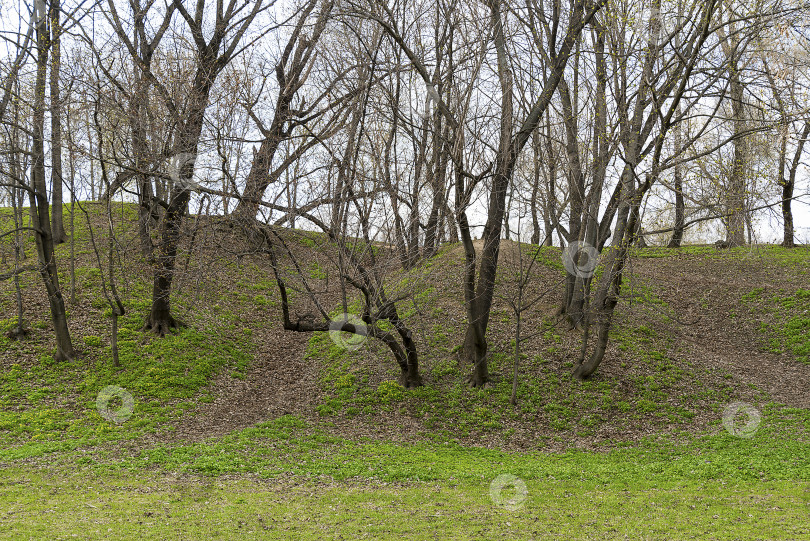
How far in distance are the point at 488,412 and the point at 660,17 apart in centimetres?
914

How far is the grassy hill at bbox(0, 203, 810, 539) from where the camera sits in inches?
306

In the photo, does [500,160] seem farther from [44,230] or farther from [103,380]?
[44,230]

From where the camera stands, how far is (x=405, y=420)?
1295 cm

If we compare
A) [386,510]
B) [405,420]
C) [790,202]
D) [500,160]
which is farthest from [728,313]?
[386,510]

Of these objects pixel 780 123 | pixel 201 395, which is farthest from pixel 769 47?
pixel 201 395

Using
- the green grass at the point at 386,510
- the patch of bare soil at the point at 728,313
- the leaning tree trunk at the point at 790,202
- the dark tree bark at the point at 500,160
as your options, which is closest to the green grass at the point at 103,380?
the green grass at the point at 386,510

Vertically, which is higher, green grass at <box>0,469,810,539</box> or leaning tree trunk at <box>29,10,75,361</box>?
leaning tree trunk at <box>29,10,75,361</box>

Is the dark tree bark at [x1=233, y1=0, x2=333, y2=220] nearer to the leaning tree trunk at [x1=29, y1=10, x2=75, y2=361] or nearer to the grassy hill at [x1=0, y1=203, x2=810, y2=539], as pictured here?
the grassy hill at [x1=0, y1=203, x2=810, y2=539]

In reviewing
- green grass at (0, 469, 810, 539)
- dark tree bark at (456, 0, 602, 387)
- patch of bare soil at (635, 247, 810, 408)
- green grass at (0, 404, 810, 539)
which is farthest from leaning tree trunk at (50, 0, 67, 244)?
patch of bare soil at (635, 247, 810, 408)

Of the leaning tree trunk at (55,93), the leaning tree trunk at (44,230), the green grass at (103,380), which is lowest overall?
the green grass at (103,380)

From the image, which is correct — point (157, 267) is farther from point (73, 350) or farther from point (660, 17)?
point (660, 17)

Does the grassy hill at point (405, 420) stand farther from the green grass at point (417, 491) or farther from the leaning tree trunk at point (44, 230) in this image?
the leaning tree trunk at point (44, 230)

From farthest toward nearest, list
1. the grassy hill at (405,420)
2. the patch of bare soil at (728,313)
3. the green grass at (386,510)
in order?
the patch of bare soil at (728,313) < the grassy hill at (405,420) < the green grass at (386,510)

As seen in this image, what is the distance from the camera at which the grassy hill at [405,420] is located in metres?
7.78
